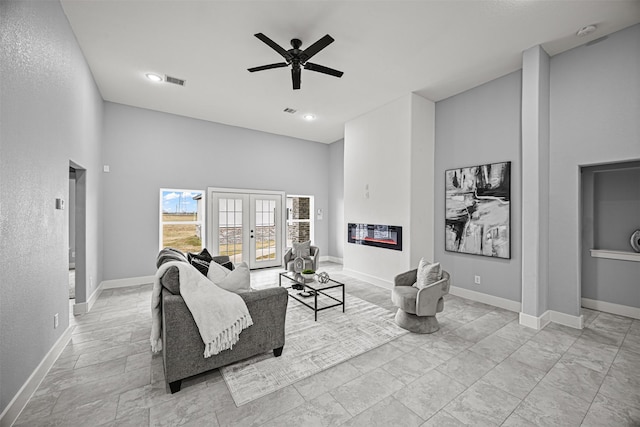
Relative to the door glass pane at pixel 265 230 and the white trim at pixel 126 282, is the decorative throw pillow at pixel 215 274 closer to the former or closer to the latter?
the white trim at pixel 126 282

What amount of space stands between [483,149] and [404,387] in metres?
3.65

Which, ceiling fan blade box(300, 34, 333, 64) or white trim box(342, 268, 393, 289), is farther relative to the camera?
white trim box(342, 268, 393, 289)

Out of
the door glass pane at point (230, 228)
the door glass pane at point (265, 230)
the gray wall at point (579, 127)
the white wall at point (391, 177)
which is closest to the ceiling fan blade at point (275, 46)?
the white wall at point (391, 177)

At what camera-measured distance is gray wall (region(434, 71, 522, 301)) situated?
12.4 ft

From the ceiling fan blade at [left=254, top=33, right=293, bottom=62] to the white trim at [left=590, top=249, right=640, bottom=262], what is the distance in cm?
485

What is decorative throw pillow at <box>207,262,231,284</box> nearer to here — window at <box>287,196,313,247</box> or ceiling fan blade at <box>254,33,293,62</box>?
ceiling fan blade at <box>254,33,293,62</box>

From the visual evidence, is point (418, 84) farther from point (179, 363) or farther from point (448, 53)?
point (179, 363)

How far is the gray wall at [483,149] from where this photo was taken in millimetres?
3781

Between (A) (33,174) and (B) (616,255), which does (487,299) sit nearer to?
(B) (616,255)

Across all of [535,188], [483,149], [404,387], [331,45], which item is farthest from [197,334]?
[483,149]

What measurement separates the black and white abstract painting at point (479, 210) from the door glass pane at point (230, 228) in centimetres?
445

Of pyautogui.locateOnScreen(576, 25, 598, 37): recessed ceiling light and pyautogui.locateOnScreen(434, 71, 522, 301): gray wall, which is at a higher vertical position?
pyautogui.locateOnScreen(576, 25, 598, 37): recessed ceiling light

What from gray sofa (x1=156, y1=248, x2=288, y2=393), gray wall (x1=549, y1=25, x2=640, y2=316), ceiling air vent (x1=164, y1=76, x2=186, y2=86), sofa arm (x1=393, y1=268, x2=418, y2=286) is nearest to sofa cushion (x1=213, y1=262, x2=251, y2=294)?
gray sofa (x1=156, y1=248, x2=288, y2=393)

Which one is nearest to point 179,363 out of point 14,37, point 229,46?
point 14,37
